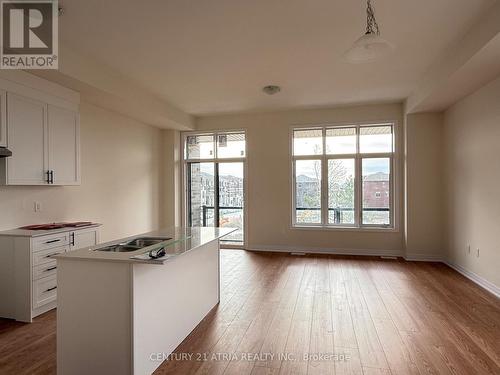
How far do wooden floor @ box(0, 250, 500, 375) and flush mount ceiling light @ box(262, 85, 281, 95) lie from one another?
2.90 m

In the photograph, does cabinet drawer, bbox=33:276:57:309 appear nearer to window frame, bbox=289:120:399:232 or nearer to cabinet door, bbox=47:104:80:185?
cabinet door, bbox=47:104:80:185

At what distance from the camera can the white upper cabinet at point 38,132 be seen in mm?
3188

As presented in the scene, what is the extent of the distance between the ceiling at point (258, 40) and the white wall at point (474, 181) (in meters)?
0.87

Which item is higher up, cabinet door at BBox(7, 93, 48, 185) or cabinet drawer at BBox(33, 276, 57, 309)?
cabinet door at BBox(7, 93, 48, 185)

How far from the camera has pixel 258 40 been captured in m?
3.27

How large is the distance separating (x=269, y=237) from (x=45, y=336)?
4.28m

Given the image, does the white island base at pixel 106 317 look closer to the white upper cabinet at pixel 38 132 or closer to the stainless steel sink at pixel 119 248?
the stainless steel sink at pixel 119 248

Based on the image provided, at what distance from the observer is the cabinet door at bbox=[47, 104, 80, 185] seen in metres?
3.70

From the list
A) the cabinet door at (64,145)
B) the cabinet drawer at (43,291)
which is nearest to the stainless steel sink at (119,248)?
the cabinet drawer at (43,291)

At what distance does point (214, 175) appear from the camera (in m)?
6.77

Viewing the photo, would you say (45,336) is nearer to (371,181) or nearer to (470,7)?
(470,7)

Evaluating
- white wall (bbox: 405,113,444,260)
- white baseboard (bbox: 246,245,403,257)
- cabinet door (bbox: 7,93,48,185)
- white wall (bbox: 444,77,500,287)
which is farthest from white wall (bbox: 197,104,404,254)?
cabinet door (bbox: 7,93,48,185)

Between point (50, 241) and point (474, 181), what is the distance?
5.46 m

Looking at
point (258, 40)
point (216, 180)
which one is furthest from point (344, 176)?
point (258, 40)
